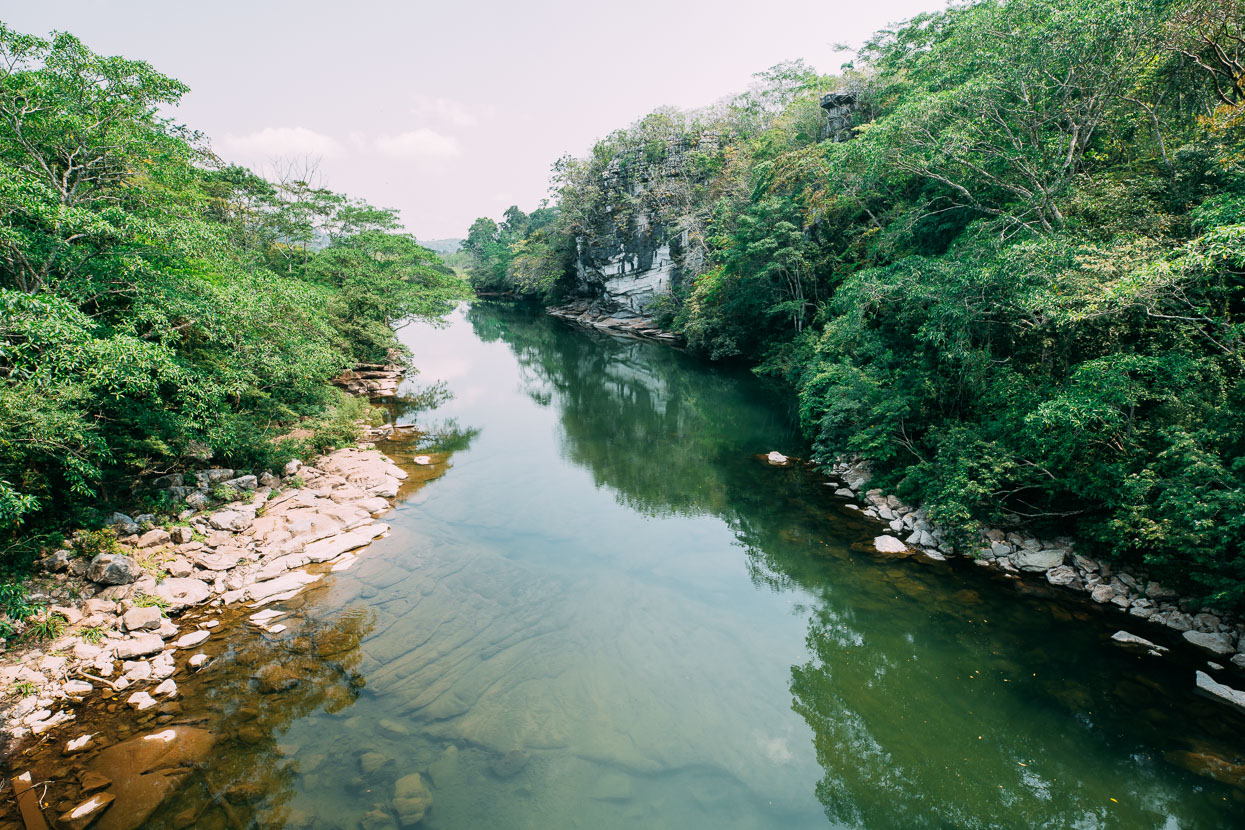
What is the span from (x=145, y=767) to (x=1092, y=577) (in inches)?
539

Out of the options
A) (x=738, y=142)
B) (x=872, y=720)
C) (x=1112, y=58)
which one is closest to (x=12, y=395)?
(x=872, y=720)

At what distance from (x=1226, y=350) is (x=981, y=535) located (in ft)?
14.8

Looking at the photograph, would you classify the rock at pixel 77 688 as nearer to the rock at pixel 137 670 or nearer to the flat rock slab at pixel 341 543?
the rock at pixel 137 670

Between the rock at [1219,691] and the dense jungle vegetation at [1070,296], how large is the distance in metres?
1.14

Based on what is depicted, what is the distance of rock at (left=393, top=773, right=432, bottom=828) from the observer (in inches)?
218

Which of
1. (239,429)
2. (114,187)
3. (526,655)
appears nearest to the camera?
(526,655)

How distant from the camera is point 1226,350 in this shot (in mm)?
7465

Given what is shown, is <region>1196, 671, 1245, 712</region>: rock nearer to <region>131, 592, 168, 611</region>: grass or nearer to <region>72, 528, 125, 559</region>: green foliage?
<region>131, 592, 168, 611</region>: grass

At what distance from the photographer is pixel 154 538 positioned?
31.1ft

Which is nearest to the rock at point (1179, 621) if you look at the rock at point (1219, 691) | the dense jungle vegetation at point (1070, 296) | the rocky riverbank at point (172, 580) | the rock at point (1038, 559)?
the dense jungle vegetation at point (1070, 296)

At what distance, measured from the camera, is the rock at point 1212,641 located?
744 centimetres

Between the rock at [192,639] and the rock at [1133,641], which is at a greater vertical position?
the rock at [192,639]

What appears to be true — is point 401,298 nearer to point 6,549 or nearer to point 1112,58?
point 6,549

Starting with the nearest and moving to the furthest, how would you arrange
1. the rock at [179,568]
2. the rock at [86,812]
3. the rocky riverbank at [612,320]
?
the rock at [86,812]
the rock at [179,568]
the rocky riverbank at [612,320]
